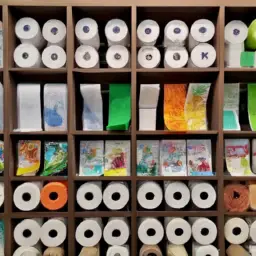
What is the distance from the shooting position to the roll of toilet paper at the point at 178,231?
1586 mm

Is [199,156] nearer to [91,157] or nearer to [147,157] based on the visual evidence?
[147,157]

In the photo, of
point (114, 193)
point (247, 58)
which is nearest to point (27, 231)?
point (114, 193)

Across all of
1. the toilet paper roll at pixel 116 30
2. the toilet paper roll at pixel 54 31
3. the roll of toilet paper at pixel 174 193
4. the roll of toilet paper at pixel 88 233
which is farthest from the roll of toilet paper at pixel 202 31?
the roll of toilet paper at pixel 88 233

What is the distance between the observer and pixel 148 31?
1.57m

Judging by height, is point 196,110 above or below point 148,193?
above

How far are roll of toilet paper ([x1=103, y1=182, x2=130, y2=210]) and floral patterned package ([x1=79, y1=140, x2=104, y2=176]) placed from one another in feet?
0.39

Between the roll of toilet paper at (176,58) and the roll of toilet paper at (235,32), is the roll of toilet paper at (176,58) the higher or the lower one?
the lower one

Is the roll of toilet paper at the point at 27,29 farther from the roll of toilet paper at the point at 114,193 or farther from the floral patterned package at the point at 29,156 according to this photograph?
the roll of toilet paper at the point at 114,193

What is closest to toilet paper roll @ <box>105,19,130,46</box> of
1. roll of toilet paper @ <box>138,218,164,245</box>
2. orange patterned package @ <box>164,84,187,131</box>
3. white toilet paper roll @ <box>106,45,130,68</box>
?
white toilet paper roll @ <box>106,45,130,68</box>

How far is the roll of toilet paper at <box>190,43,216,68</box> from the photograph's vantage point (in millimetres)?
1571

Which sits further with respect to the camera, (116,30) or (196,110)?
(196,110)

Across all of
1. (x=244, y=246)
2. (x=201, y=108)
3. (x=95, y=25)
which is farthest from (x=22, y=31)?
(x=244, y=246)

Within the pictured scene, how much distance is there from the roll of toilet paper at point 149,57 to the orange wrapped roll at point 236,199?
86cm

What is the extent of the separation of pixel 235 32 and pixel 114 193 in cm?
116
